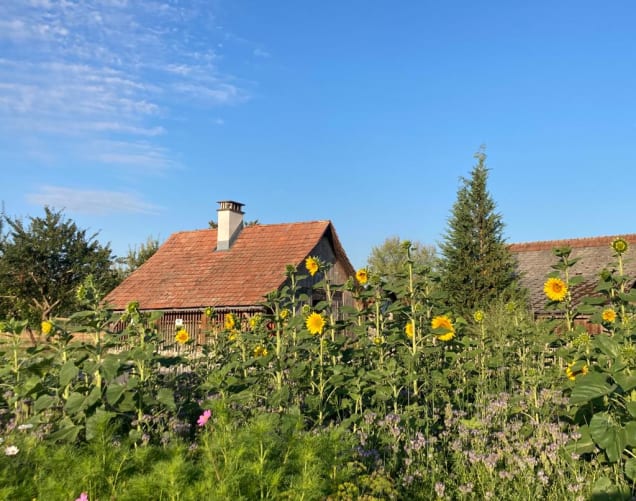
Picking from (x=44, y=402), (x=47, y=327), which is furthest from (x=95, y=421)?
(x=47, y=327)

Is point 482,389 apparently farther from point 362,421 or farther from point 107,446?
point 107,446

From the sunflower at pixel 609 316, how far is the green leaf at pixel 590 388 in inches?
28.1

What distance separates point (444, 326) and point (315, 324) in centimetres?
111

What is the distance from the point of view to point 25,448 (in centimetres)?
356

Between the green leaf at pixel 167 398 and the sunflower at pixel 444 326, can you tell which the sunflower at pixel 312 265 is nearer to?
the sunflower at pixel 444 326

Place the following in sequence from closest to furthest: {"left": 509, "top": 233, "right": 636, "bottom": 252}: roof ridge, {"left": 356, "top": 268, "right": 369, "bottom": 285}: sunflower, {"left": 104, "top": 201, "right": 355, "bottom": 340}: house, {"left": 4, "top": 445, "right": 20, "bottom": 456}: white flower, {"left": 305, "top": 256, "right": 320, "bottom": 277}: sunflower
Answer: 1. {"left": 4, "top": 445, "right": 20, "bottom": 456}: white flower
2. {"left": 356, "top": 268, "right": 369, "bottom": 285}: sunflower
3. {"left": 305, "top": 256, "right": 320, "bottom": 277}: sunflower
4. {"left": 104, "top": 201, "right": 355, "bottom": 340}: house
5. {"left": 509, "top": 233, "right": 636, "bottom": 252}: roof ridge

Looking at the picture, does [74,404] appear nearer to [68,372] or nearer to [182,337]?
[68,372]

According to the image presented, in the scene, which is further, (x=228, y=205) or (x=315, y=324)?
(x=228, y=205)

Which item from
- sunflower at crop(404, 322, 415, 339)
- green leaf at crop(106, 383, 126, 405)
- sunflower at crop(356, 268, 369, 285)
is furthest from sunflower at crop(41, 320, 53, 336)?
sunflower at crop(404, 322, 415, 339)

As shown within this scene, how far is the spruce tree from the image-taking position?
16.1 m

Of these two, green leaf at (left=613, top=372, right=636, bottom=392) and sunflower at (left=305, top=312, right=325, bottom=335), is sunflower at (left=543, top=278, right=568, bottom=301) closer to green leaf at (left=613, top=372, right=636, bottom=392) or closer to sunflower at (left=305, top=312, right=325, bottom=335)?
green leaf at (left=613, top=372, right=636, bottom=392)

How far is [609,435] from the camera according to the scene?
3.10 m

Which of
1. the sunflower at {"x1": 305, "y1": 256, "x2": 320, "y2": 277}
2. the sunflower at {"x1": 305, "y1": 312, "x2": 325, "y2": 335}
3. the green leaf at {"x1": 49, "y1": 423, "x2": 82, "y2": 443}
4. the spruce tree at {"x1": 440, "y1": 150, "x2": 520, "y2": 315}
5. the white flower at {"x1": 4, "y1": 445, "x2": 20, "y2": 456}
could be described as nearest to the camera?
the white flower at {"x1": 4, "y1": 445, "x2": 20, "y2": 456}

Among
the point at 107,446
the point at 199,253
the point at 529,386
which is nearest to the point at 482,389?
the point at 529,386
